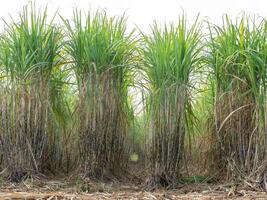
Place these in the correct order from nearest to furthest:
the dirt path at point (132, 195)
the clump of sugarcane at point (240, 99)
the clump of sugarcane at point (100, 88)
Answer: the dirt path at point (132, 195) → the clump of sugarcane at point (240, 99) → the clump of sugarcane at point (100, 88)

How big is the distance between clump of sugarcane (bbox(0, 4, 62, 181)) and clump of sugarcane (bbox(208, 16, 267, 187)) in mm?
1345

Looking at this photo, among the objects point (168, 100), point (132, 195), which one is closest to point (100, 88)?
point (168, 100)

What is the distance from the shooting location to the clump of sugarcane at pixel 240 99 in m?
3.60

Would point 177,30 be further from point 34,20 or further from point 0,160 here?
point 0,160

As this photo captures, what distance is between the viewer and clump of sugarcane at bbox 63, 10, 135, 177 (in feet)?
13.1

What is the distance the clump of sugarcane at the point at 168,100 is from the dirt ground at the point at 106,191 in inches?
8.1

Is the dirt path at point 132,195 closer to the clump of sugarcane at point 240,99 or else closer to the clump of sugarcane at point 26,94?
the clump of sugarcane at point 240,99

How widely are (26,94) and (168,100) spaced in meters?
1.15

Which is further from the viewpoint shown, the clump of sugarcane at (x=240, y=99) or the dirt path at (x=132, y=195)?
the clump of sugarcane at (x=240, y=99)

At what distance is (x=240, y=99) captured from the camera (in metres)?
3.80

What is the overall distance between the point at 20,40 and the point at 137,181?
58.7 inches

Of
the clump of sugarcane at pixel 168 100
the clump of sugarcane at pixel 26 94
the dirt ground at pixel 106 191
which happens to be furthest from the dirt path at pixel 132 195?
the clump of sugarcane at pixel 26 94

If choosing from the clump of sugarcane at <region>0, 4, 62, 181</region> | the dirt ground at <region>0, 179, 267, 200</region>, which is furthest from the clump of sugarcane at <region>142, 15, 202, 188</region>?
the clump of sugarcane at <region>0, 4, 62, 181</region>

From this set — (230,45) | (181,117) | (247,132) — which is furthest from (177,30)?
(247,132)
